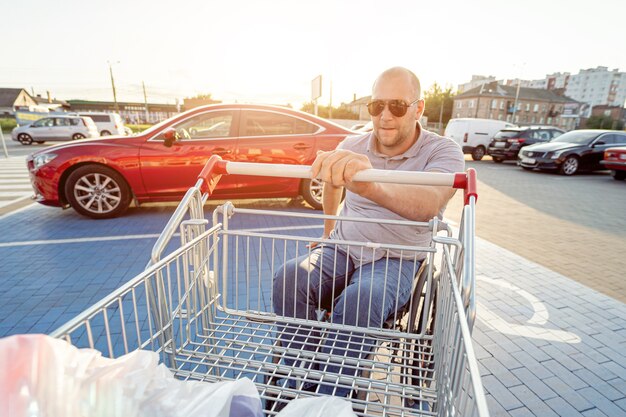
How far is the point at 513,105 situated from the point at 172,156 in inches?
2677

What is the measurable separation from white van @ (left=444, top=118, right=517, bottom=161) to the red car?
1305 cm

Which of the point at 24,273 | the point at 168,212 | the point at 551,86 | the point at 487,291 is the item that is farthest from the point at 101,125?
the point at 551,86

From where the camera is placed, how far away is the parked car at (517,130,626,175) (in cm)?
1238

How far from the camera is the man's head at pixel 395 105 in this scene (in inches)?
77.8

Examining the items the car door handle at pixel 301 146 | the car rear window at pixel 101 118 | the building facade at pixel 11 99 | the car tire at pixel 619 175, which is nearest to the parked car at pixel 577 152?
the car tire at pixel 619 175

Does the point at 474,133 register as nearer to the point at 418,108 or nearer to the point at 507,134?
the point at 507,134

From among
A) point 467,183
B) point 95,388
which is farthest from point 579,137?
point 95,388

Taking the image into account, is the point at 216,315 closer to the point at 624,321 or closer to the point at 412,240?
the point at 412,240

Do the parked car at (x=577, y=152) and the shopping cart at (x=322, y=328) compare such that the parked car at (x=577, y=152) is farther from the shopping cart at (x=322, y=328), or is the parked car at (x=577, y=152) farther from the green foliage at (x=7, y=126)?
the green foliage at (x=7, y=126)

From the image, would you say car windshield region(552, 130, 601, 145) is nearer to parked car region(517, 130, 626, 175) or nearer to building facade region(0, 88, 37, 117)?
parked car region(517, 130, 626, 175)

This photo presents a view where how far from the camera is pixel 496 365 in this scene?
2494 mm

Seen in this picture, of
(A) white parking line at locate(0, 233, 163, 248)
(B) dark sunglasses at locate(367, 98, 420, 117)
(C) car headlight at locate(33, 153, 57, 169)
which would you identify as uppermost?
(B) dark sunglasses at locate(367, 98, 420, 117)

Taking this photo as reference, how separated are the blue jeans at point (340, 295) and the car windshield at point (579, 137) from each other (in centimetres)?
1437

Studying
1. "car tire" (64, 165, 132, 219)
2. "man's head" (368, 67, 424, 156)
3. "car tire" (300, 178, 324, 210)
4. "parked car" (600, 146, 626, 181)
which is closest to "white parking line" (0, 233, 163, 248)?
"car tire" (64, 165, 132, 219)
